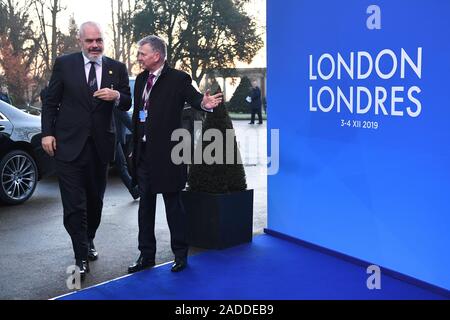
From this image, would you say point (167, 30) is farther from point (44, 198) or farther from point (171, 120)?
point (171, 120)

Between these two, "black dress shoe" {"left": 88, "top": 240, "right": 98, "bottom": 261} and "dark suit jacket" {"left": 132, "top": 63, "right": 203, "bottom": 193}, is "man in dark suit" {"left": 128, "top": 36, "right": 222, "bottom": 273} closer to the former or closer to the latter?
"dark suit jacket" {"left": 132, "top": 63, "right": 203, "bottom": 193}

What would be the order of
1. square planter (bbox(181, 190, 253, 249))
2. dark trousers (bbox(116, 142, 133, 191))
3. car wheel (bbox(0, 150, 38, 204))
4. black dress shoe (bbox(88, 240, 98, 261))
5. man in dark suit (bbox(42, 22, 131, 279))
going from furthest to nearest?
dark trousers (bbox(116, 142, 133, 191)) < car wheel (bbox(0, 150, 38, 204)) < square planter (bbox(181, 190, 253, 249)) < black dress shoe (bbox(88, 240, 98, 261)) < man in dark suit (bbox(42, 22, 131, 279))

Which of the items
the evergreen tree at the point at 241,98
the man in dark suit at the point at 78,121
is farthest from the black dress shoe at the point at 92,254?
the evergreen tree at the point at 241,98

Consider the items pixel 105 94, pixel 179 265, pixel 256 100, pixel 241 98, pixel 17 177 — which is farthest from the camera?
pixel 241 98

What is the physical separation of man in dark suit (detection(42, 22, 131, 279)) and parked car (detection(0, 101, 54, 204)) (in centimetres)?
298

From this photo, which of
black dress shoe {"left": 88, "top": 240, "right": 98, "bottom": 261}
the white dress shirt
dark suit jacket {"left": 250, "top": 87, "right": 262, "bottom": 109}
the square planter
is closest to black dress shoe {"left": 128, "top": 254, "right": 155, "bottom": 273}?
black dress shoe {"left": 88, "top": 240, "right": 98, "bottom": 261}

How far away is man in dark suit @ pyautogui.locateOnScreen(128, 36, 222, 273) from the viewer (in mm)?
4176

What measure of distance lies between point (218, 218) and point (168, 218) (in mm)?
603

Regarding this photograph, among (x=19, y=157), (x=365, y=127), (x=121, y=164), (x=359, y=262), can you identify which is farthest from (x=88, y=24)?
(x=19, y=157)

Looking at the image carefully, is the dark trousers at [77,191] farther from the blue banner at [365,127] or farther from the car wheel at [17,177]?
the car wheel at [17,177]

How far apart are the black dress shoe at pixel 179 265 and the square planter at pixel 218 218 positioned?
588mm

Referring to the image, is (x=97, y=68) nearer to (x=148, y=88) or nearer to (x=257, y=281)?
(x=148, y=88)

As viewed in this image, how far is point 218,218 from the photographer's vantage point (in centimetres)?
480
